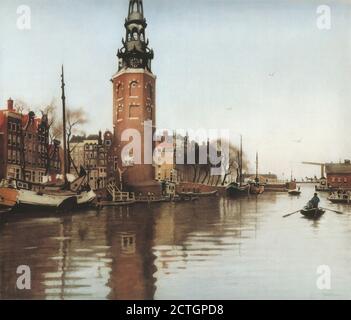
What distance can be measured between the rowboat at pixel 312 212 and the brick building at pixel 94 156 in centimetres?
313

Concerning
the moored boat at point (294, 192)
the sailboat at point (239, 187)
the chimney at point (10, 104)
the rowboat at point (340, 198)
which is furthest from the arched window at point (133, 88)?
the rowboat at point (340, 198)

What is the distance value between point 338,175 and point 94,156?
12.5 feet

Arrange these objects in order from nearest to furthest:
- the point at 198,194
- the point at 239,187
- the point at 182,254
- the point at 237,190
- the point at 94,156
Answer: the point at 182,254, the point at 94,156, the point at 237,190, the point at 239,187, the point at 198,194

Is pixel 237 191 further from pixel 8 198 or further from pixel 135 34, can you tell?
pixel 8 198

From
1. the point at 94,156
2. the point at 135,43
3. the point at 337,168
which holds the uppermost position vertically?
the point at 135,43

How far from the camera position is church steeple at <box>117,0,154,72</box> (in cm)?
711

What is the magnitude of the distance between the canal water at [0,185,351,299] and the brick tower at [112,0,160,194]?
1.79 feet

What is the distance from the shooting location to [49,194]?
26.5 ft

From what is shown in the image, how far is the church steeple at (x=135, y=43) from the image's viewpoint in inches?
280

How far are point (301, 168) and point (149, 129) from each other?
2.46 m

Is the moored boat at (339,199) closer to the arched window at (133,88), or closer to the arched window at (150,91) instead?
the arched window at (150,91)

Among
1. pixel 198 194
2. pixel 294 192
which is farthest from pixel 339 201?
pixel 198 194

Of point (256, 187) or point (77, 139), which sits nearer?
point (77, 139)
